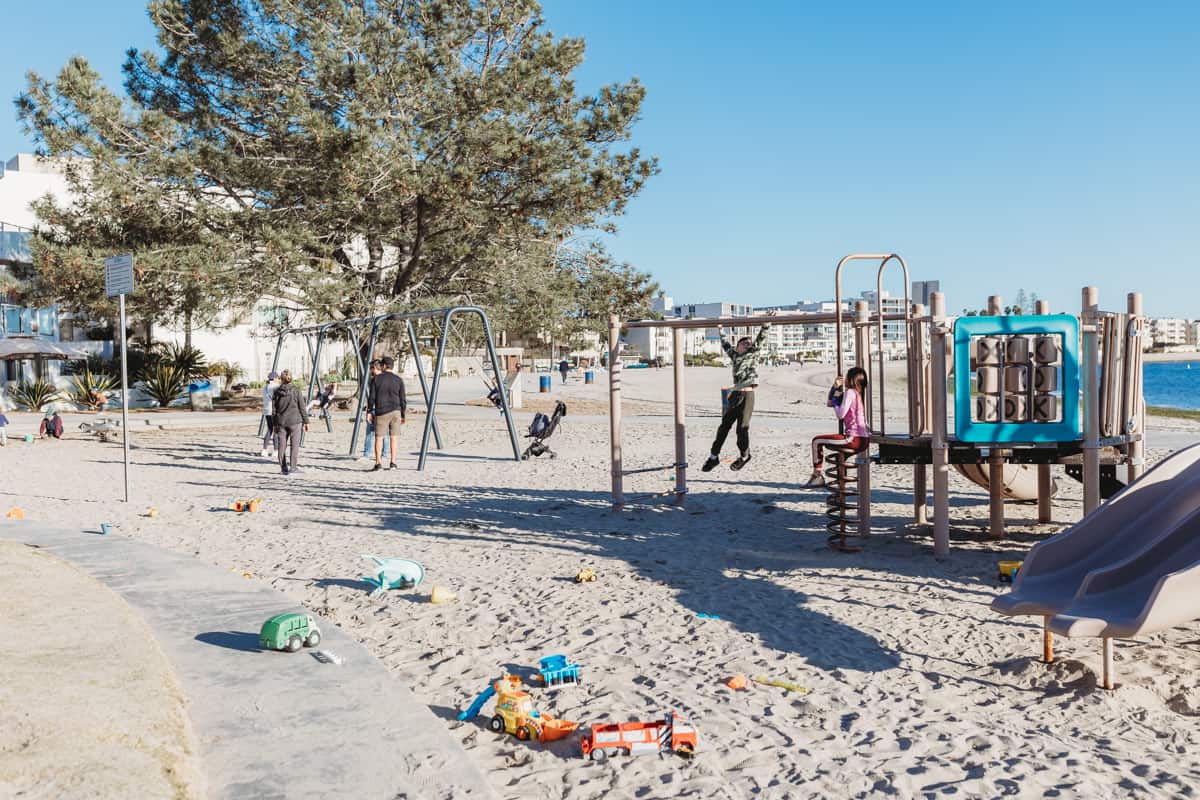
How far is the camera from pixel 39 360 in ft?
113

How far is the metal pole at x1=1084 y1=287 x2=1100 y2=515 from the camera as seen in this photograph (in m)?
7.71

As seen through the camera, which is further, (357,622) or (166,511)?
(166,511)

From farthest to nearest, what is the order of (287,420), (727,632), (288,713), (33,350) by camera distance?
(33,350)
(287,420)
(727,632)
(288,713)

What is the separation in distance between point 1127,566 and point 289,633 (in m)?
4.74

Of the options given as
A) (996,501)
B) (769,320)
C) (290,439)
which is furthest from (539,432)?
(996,501)

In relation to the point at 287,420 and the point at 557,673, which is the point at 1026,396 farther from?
the point at 287,420

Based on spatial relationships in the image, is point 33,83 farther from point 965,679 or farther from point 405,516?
point 965,679

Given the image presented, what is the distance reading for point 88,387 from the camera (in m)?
32.5

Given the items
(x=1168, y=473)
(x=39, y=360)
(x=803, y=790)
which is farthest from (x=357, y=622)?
(x=39, y=360)

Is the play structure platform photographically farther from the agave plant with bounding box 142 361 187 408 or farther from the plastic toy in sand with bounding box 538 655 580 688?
the agave plant with bounding box 142 361 187 408

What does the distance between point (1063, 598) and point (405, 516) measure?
7.85 metres

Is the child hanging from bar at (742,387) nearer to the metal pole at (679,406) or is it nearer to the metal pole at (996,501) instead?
the metal pole at (679,406)

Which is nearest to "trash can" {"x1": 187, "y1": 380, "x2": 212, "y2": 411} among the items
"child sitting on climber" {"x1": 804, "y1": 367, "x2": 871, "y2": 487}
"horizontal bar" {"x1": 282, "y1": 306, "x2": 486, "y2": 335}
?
"horizontal bar" {"x1": 282, "y1": 306, "x2": 486, "y2": 335}

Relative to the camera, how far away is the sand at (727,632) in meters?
4.24
